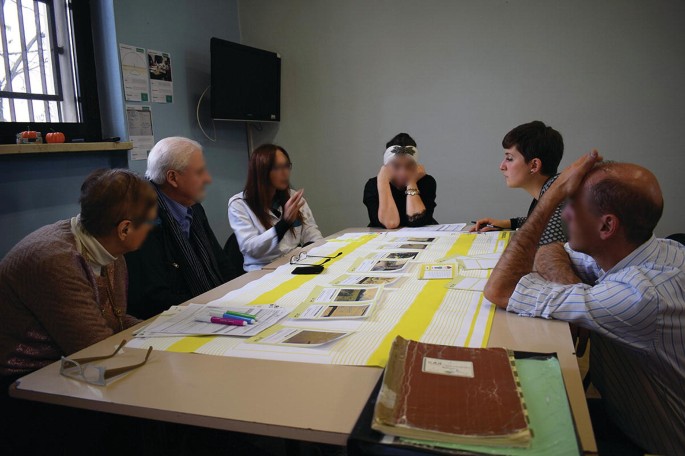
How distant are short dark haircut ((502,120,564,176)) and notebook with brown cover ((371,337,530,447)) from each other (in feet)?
4.68

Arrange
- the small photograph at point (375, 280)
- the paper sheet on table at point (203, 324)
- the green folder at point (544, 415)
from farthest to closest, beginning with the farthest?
the small photograph at point (375, 280) < the paper sheet on table at point (203, 324) < the green folder at point (544, 415)

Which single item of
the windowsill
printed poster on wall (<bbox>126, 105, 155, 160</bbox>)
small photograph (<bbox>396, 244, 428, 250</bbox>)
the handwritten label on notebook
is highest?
printed poster on wall (<bbox>126, 105, 155, 160</bbox>)

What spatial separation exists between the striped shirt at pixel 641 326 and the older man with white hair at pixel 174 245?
1.33 metres

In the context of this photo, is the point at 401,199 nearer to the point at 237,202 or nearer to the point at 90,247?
the point at 237,202

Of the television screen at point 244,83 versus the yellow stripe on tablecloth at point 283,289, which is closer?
the yellow stripe on tablecloth at point 283,289

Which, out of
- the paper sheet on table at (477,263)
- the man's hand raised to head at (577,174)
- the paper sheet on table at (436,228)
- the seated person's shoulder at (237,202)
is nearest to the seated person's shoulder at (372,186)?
the paper sheet on table at (436,228)

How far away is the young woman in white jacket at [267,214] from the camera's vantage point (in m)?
2.54

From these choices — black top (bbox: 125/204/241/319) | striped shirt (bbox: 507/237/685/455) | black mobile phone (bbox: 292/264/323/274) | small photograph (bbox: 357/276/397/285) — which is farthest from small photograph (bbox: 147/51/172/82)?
striped shirt (bbox: 507/237/685/455)

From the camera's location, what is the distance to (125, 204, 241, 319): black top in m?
1.85

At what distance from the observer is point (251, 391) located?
976mm

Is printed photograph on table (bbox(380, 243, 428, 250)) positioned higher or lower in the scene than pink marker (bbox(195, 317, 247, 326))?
higher

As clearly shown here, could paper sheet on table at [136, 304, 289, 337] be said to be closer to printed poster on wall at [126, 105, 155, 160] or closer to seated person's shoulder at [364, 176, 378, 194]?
seated person's shoulder at [364, 176, 378, 194]

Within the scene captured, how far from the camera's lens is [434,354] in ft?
3.30

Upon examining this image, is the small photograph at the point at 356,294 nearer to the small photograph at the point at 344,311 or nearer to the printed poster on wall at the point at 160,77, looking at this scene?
the small photograph at the point at 344,311
